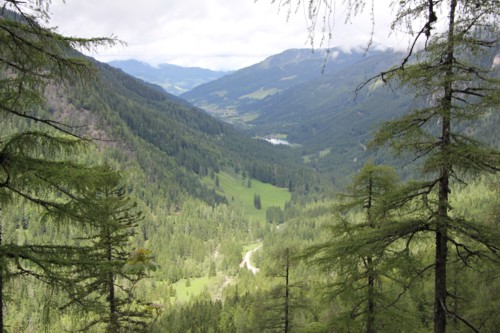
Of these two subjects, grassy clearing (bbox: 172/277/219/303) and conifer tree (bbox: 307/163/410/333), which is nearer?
conifer tree (bbox: 307/163/410/333)

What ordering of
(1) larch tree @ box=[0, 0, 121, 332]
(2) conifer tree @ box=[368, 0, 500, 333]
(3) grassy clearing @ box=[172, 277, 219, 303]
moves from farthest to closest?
(3) grassy clearing @ box=[172, 277, 219, 303], (2) conifer tree @ box=[368, 0, 500, 333], (1) larch tree @ box=[0, 0, 121, 332]

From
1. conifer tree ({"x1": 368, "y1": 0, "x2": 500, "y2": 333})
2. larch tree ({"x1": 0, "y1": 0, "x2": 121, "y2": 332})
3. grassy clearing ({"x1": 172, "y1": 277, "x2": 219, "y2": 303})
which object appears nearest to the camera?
larch tree ({"x1": 0, "y1": 0, "x2": 121, "y2": 332})

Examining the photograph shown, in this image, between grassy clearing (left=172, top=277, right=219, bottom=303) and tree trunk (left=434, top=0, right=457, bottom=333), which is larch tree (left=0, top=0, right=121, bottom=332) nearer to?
tree trunk (left=434, top=0, right=457, bottom=333)

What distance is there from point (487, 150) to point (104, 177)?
756 centimetres

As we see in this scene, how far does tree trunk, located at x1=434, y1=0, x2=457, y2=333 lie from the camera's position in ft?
23.6

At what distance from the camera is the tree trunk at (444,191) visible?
7180mm

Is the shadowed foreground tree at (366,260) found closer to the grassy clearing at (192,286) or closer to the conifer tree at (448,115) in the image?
the conifer tree at (448,115)

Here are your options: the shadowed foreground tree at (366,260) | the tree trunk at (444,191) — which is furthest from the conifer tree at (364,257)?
the tree trunk at (444,191)

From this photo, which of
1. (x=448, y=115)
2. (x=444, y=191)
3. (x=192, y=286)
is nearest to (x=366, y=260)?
(x=444, y=191)

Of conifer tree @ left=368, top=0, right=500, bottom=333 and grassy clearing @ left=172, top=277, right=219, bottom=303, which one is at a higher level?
conifer tree @ left=368, top=0, right=500, bottom=333

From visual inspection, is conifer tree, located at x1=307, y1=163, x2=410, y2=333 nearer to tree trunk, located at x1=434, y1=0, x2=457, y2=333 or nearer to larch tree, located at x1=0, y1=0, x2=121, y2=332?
tree trunk, located at x1=434, y1=0, x2=457, y2=333

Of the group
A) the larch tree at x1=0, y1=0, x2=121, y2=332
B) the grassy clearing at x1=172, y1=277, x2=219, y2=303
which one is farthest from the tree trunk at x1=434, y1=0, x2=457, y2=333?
the grassy clearing at x1=172, y1=277, x2=219, y2=303

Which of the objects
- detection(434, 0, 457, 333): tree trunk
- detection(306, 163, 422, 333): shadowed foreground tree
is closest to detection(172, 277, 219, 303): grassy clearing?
detection(306, 163, 422, 333): shadowed foreground tree

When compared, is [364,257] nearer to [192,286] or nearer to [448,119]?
[448,119]
